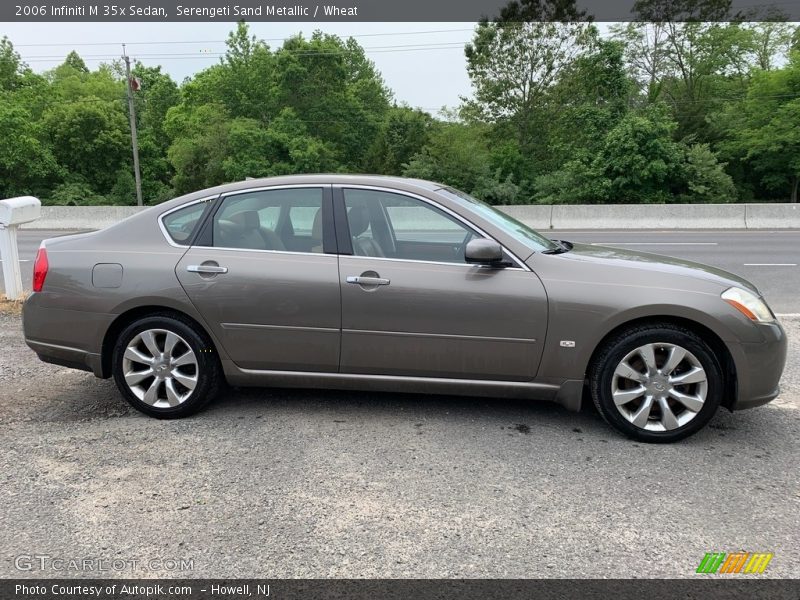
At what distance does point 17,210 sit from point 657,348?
21.5 feet

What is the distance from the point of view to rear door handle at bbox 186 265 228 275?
13.0ft

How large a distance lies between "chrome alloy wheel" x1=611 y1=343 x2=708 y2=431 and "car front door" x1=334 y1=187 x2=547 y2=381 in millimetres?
535

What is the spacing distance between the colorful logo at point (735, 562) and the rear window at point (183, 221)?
11.2 feet

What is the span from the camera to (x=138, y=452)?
3.59 m

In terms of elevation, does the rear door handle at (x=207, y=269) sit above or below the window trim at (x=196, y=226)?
below

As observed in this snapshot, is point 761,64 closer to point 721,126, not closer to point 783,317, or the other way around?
point 721,126

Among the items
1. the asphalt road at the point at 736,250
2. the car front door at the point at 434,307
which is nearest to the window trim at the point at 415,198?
the car front door at the point at 434,307

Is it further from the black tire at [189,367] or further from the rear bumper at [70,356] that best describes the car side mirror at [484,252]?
the rear bumper at [70,356]

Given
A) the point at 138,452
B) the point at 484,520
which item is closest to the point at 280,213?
the point at 138,452

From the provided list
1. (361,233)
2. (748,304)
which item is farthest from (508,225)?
(748,304)

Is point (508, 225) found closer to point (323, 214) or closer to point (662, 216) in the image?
point (323, 214)

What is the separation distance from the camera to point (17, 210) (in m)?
6.70

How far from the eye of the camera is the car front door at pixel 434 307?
3715 millimetres

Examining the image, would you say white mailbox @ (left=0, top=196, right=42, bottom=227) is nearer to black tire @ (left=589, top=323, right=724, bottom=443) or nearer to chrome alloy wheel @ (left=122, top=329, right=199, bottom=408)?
chrome alloy wheel @ (left=122, top=329, right=199, bottom=408)
